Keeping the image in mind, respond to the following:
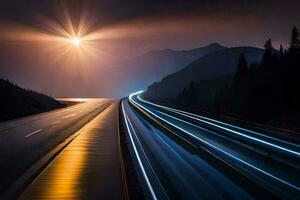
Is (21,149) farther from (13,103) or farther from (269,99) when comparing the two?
(269,99)

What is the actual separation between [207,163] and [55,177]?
826 centimetres

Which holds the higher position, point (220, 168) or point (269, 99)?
point (269, 99)

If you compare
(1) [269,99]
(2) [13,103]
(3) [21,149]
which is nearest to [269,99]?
(1) [269,99]

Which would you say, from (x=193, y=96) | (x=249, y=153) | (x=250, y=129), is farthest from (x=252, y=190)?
(x=193, y=96)

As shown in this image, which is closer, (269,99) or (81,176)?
(81,176)

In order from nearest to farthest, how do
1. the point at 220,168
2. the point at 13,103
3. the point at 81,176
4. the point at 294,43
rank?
the point at 81,176 → the point at 220,168 → the point at 13,103 → the point at 294,43

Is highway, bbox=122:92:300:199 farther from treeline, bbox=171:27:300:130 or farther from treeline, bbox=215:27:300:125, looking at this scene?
treeline, bbox=215:27:300:125

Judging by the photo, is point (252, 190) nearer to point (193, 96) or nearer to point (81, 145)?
point (81, 145)

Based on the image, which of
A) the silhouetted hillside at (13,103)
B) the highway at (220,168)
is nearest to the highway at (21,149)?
the highway at (220,168)

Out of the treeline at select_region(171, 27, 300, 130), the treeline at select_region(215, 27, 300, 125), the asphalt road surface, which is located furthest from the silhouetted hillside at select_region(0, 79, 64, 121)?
the asphalt road surface

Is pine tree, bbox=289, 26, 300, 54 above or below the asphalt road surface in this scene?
above

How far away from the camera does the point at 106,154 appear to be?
64.7 feet

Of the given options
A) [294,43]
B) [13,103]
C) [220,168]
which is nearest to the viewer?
[220,168]

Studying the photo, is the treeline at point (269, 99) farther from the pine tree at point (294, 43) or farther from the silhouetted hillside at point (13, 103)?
the silhouetted hillside at point (13, 103)
